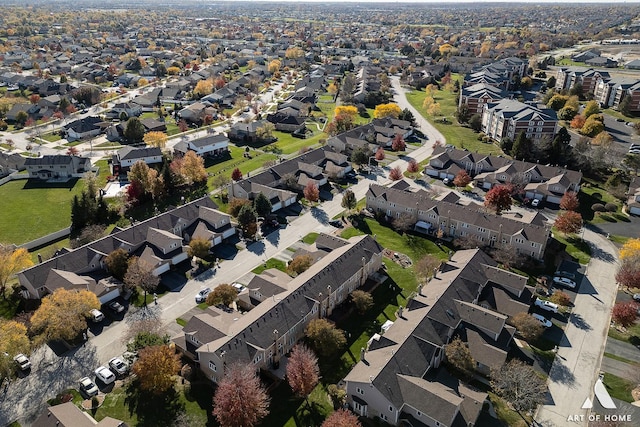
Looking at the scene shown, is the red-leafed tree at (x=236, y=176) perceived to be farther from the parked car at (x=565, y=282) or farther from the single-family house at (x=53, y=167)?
the parked car at (x=565, y=282)

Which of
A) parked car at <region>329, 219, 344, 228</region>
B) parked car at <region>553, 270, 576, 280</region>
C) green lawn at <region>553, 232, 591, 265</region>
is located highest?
parked car at <region>329, 219, 344, 228</region>

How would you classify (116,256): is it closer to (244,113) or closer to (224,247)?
(224,247)

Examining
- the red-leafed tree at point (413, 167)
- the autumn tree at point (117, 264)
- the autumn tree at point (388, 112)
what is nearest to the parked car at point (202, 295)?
the autumn tree at point (117, 264)

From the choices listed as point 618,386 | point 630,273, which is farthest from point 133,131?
point 618,386

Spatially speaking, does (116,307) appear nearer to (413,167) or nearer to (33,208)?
(33,208)

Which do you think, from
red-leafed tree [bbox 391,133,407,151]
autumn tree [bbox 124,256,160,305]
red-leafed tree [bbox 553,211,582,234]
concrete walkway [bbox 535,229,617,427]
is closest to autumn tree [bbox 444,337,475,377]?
concrete walkway [bbox 535,229,617,427]

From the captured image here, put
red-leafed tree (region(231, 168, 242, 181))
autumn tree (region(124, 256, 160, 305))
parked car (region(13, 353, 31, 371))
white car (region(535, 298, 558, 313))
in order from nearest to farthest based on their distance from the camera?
parked car (region(13, 353, 31, 371))
white car (region(535, 298, 558, 313))
autumn tree (region(124, 256, 160, 305))
red-leafed tree (region(231, 168, 242, 181))

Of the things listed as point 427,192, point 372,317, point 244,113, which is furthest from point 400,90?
point 372,317

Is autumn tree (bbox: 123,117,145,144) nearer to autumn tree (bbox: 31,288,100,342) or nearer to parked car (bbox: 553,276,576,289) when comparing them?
autumn tree (bbox: 31,288,100,342)
